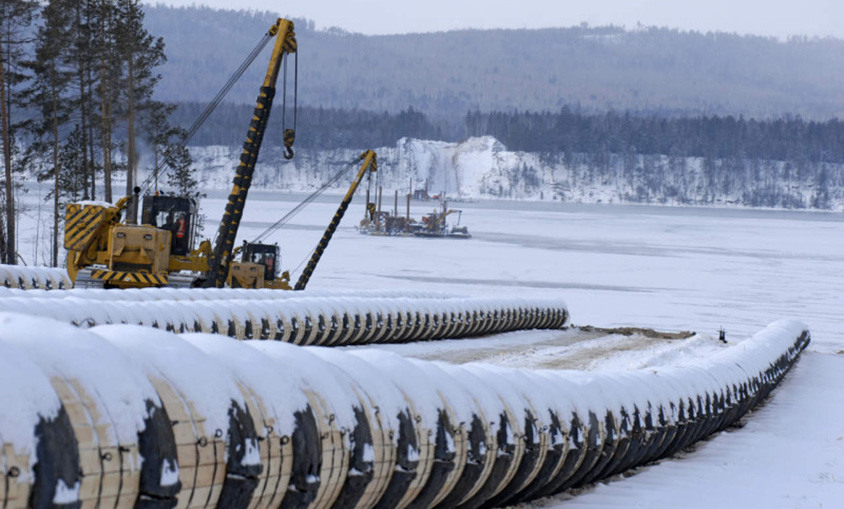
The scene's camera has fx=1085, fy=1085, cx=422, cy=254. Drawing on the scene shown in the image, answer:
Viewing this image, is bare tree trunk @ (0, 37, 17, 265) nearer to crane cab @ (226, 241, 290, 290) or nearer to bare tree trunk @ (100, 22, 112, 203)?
bare tree trunk @ (100, 22, 112, 203)

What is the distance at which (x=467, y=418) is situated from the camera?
8.32 metres

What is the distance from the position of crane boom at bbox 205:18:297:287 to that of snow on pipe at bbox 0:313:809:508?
21.9 metres

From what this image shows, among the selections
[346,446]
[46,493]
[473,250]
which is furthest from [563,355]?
[473,250]

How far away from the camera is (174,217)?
3078 centimetres

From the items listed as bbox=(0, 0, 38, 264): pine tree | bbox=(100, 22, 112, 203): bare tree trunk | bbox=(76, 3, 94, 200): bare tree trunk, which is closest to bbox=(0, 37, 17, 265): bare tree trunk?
bbox=(0, 0, 38, 264): pine tree

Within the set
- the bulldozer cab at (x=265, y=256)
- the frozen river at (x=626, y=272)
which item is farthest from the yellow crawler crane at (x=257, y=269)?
the frozen river at (x=626, y=272)

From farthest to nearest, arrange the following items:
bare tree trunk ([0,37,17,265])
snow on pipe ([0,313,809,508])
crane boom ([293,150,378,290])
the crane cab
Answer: crane boom ([293,150,378,290]) < bare tree trunk ([0,37,17,265]) < the crane cab < snow on pipe ([0,313,809,508])

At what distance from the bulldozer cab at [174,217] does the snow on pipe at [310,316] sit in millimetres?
6847

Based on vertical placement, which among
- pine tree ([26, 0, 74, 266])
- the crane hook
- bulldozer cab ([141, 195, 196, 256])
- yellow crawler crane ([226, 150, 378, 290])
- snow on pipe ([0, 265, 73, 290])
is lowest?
yellow crawler crane ([226, 150, 378, 290])

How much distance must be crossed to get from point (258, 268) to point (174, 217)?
5499mm

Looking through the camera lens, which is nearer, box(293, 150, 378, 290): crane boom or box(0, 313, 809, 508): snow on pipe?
box(0, 313, 809, 508): snow on pipe

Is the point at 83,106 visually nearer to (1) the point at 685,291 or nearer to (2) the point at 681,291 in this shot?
(2) the point at 681,291

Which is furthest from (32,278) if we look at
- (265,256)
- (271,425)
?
(271,425)

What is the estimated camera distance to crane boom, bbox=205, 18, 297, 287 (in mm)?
31578
